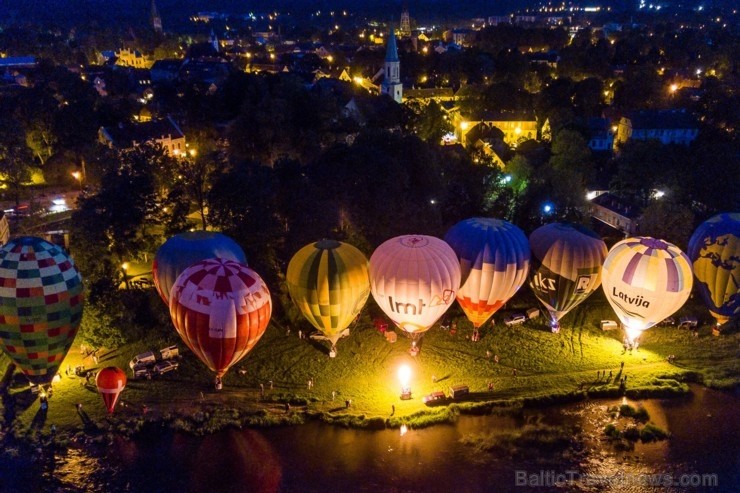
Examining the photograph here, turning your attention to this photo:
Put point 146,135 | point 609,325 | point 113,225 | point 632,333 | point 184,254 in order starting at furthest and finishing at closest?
point 146,135
point 609,325
point 113,225
point 632,333
point 184,254

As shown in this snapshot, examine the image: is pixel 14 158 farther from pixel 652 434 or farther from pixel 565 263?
pixel 652 434

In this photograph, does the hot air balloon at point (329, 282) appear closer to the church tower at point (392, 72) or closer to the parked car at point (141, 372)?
the parked car at point (141, 372)

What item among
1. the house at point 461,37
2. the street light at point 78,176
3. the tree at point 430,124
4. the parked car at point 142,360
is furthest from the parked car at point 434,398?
the house at point 461,37

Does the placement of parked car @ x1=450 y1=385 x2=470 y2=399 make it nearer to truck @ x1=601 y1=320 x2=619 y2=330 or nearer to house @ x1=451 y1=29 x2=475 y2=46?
truck @ x1=601 y1=320 x2=619 y2=330

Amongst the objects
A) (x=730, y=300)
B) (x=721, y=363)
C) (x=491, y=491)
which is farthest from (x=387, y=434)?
(x=730, y=300)

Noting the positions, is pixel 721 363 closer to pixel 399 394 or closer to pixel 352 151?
pixel 399 394

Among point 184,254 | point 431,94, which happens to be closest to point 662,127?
point 431,94
